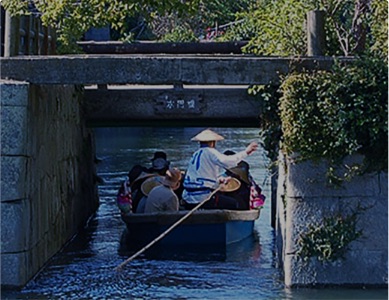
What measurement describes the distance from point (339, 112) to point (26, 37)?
3.77 metres

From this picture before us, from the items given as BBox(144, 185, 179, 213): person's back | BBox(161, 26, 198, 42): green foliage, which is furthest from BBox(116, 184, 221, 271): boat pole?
BBox(161, 26, 198, 42): green foliage

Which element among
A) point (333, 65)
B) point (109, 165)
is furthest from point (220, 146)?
point (333, 65)

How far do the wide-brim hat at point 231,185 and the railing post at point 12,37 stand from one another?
3594 millimetres

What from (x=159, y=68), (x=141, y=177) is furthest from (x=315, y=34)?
(x=141, y=177)

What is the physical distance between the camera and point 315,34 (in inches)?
372

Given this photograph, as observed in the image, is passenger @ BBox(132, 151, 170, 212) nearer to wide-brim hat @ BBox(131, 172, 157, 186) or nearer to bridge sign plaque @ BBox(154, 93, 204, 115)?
wide-brim hat @ BBox(131, 172, 157, 186)

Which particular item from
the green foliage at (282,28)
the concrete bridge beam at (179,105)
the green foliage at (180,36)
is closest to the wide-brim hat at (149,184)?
the concrete bridge beam at (179,105)

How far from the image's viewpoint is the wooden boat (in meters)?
11.2

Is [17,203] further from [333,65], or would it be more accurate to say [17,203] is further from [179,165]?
[179,165]

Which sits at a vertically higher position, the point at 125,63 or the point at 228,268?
the point at 125,63

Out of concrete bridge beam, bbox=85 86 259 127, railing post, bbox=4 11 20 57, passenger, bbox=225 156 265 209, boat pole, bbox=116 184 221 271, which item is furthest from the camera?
passenger, bbox=225 156 265 209

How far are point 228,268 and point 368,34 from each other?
3074mm

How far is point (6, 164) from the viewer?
8664mm

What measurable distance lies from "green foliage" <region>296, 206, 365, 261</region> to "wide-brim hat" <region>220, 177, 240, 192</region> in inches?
125
